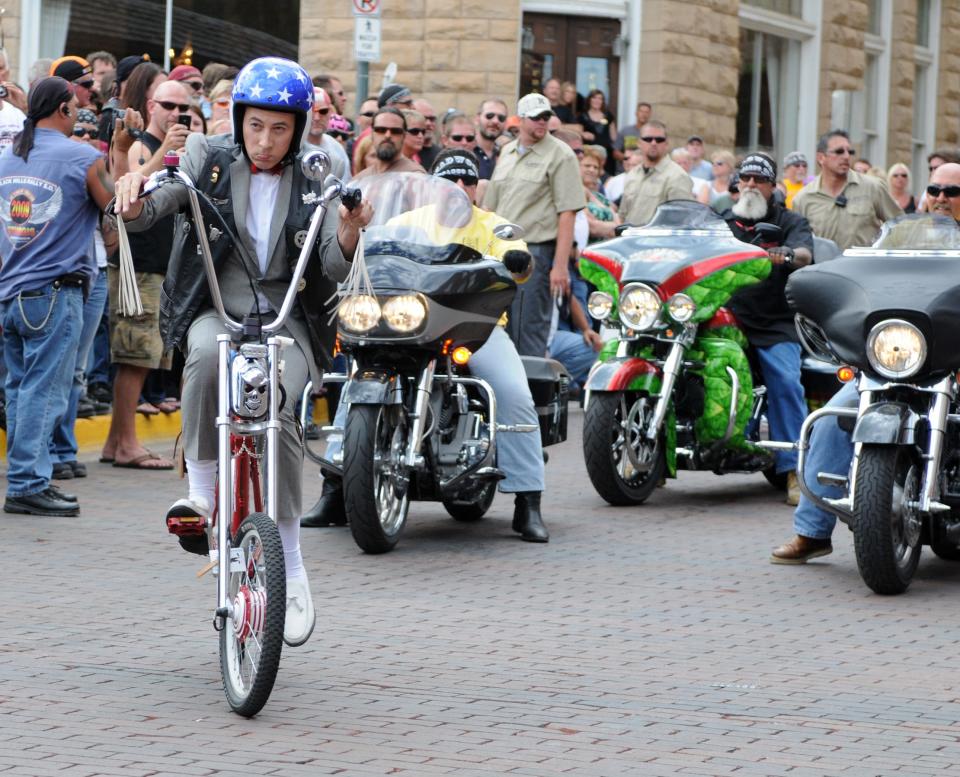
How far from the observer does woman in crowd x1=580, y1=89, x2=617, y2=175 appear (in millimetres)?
21172

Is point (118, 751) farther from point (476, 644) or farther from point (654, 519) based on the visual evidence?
point (654, 519)

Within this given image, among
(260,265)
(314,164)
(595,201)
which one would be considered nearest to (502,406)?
(260,265)

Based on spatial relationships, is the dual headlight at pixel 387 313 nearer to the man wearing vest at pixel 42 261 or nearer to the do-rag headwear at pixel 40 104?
the man wearing vest at pixel 42 261

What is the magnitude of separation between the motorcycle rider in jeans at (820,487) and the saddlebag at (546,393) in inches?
58.9

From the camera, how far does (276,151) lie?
20.4ft

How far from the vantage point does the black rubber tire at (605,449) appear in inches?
411

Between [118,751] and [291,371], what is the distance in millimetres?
1410

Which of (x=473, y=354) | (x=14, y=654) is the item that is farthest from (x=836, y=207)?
(x=14, y=654)

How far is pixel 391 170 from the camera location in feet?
33.5

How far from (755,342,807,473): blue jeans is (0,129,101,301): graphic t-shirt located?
3.98m

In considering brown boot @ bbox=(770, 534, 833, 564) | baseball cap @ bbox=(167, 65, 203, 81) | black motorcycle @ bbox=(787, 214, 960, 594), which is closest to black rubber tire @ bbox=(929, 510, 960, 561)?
black motorcycle @ bbox=(787, 214, 960, 594)

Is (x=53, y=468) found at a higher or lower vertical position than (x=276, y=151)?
lower

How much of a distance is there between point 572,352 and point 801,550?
6505mm

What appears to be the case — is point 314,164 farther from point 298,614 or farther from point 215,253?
point 298,614
